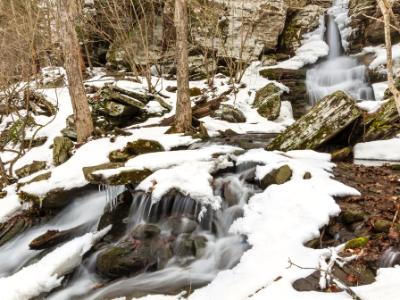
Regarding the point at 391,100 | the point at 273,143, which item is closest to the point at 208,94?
the point at 273,143

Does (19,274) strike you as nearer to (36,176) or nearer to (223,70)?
(36,176)

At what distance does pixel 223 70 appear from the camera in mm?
15922

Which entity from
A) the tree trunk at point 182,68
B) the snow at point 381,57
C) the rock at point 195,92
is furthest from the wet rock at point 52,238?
the snow at point 381,57

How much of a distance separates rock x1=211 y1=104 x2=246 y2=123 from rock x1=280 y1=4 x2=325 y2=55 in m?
6.84

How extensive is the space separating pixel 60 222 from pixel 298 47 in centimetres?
1349

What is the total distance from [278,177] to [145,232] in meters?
2.39

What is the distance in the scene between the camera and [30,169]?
30.0 ft

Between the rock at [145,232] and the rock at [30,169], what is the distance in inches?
179

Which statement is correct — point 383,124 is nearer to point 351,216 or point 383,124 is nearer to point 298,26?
point 351,216

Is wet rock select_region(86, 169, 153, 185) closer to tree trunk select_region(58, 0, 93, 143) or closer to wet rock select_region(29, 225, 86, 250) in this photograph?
wet rock select_region(29, 225, 86, 250)

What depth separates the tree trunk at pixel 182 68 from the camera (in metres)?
8.59

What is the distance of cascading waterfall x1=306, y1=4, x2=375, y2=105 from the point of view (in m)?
12.4

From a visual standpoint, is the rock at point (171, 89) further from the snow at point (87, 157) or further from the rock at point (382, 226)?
the rock at point (382, 226)

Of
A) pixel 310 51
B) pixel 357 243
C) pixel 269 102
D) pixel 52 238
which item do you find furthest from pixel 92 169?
pixel 310 51
